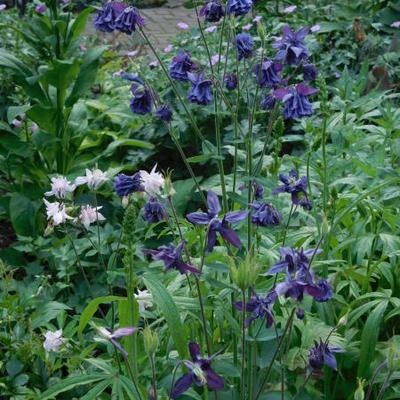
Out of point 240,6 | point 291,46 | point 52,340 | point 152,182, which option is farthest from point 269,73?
point 52,340

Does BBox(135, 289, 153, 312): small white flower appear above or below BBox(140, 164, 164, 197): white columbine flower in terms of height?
below

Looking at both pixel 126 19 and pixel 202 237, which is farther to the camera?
pixel 202 237

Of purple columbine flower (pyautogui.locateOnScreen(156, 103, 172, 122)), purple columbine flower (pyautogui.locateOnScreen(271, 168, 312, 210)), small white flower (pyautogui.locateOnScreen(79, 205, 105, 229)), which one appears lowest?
small white flower (pyautogui.locateOnScreen(79, 205, 105, 229))

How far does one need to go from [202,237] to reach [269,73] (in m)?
0.50

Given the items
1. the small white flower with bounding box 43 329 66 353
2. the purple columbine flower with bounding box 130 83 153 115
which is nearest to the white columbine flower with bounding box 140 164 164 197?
the purple columbine flower with bounding box 130 83 153 115

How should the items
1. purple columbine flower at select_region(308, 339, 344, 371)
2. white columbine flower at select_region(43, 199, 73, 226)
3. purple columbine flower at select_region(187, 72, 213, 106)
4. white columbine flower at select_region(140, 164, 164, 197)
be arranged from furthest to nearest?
white columbine flower at select_region(43, 199, 73, 226) < purple columbine flower at select_region(187, 72, 213, 106) < white columbine flower at select_region(140, 164, 164, 197) < purple columbine flower at select_region(308, 339, 344, 371)

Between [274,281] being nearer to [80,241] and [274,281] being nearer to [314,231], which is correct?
[314,231]

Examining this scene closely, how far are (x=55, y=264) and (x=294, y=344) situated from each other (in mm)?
1388

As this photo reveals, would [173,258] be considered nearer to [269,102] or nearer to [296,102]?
[296,102]

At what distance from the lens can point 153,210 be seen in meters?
1.75

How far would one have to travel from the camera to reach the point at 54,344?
2.11 m

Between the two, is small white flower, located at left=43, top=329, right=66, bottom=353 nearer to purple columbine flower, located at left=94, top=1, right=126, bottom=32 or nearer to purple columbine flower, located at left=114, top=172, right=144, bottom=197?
purple columbine flower, located at left=114, top=172, right=144, bottom=197

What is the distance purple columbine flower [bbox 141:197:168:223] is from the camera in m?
1.74

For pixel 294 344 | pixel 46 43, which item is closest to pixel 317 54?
pixel 46 43
